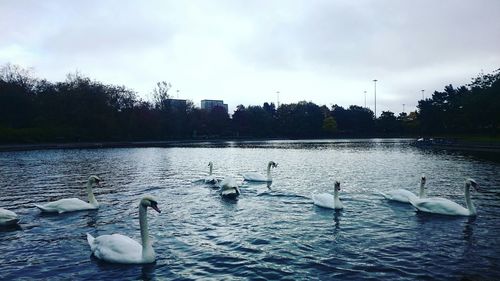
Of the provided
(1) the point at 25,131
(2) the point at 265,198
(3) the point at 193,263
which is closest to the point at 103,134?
(1) the point at 25,131

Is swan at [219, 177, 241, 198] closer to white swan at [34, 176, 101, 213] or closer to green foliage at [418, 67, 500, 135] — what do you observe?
white swan at [34, 176, 101, 213]

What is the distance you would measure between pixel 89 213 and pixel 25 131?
64568mm

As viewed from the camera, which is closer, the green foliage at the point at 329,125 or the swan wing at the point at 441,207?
the swan wing at the point at 441,207

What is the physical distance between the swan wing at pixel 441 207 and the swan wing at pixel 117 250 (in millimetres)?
9358

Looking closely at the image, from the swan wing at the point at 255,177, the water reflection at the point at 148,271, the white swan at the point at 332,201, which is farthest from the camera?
the swan wing at the point at 255,177

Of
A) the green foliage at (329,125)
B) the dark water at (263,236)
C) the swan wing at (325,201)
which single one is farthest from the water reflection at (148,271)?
the green foliage at (329,125)

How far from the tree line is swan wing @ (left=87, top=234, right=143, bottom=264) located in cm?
6172

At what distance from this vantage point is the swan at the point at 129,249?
8.21 m

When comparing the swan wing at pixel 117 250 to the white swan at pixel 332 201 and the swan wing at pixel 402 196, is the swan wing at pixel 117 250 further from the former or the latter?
the swan wing at pixel 402 196

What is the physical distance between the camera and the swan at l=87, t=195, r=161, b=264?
26.9 feet

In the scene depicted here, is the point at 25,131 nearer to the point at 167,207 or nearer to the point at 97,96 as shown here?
the point at 97,96

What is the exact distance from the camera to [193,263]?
8375 mm

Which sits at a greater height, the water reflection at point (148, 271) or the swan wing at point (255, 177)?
the swan wing at point (255, 177)

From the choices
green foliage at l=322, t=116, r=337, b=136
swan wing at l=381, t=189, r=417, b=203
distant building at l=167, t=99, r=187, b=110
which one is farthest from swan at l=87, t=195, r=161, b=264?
green foliage at l=322, t=116, r=337, b=136
